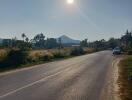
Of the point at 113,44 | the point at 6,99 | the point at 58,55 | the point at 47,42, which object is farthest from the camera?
the point at 47,42

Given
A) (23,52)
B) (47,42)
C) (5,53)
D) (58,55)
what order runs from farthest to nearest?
1. (47,42)
2. (58,55)
3. (23,52)
4. (5,53)

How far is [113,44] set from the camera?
175 metres

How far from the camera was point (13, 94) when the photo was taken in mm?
12391

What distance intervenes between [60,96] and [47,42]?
18208 centimetres

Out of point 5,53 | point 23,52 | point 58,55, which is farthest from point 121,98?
point 58,55

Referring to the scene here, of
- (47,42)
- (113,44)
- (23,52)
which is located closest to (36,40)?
(47,42)

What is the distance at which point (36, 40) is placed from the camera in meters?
182

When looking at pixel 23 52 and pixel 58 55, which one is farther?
pixel 58 55

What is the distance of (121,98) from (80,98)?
175 cm

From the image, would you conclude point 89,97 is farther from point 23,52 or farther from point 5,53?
point 23,52

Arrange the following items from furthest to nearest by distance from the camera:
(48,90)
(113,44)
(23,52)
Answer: (113,44) → (23,52) → (48,90)

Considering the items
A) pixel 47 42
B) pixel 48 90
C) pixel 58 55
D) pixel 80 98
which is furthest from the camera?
pixel 47 42

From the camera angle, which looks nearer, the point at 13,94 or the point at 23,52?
the point at 13,94

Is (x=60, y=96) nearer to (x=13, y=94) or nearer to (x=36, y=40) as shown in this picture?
(x=13, y=94)
